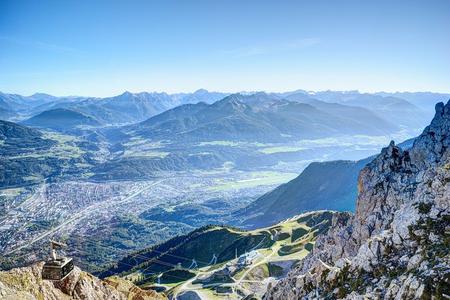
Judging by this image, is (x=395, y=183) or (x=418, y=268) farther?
(x=395, y=183)

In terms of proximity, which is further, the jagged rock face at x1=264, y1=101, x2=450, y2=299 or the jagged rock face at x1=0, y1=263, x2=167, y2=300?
the jagged rock face at x1=0, y1=263, x2=167, y2=300

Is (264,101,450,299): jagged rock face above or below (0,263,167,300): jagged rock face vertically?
above

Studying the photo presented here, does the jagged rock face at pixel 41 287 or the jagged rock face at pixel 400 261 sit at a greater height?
the jagged rock face at pixel 400 261

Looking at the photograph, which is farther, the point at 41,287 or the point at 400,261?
the point at 41,287

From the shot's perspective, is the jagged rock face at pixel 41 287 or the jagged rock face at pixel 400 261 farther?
the jagged rock face at pixel 41 287

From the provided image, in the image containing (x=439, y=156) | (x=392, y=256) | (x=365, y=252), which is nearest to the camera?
(x=392, y=256)

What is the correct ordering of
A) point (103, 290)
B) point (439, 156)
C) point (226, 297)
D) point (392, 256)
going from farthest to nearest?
point (226, 297)
point (439, 156)
point (103, 290)
point (392, 256)

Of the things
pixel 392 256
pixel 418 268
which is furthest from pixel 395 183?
pixel 418 268

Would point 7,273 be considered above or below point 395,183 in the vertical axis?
below

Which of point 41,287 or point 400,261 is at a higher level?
point 400,261

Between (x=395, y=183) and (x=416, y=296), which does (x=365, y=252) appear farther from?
(x=395, y=183)

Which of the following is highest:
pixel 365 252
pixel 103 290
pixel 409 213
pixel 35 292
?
pixel 409 213
